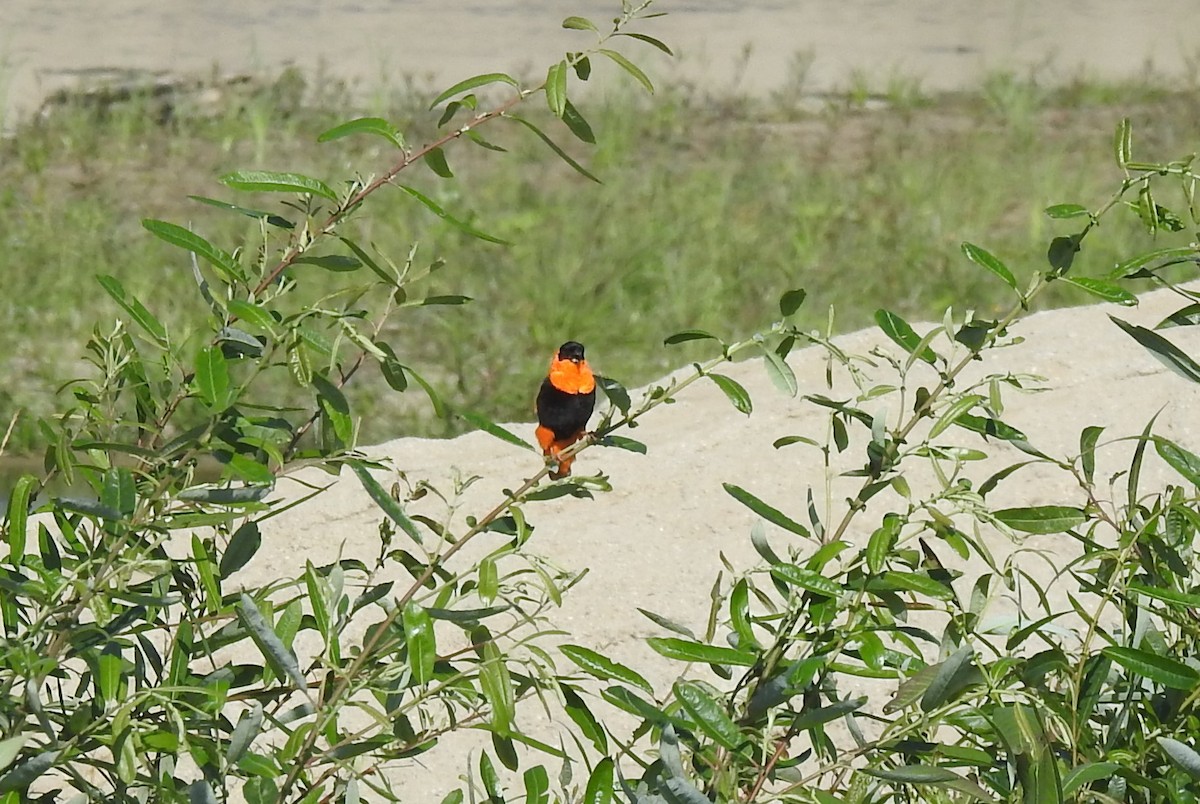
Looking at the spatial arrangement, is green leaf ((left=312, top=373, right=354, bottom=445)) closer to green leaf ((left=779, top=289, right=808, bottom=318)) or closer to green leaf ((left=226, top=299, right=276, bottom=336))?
green leaf ((left=226, top=299, right=276, bottom=336))

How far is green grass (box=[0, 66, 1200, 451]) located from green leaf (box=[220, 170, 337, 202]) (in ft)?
11.9

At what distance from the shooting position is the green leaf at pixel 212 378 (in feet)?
3.88

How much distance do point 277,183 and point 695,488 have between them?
2112mm

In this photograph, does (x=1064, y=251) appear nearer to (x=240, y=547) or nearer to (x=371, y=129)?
(x=371, y=129)

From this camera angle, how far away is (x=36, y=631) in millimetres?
1189

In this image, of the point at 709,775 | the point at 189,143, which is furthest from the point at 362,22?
the point at 709,775

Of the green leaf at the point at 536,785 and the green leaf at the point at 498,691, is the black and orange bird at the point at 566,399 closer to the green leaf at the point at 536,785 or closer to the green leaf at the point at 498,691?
the green leaf at the point at 536,785

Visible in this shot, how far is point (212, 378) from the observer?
1.19m

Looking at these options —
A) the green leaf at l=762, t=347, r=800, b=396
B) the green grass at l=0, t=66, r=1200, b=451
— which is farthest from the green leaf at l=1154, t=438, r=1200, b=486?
the green grass at l=0, t=66, r=1200, b=451

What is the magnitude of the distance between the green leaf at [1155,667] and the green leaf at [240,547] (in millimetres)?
713

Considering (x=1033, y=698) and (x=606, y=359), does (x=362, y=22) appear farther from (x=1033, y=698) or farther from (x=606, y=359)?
(x=1033, y=698)

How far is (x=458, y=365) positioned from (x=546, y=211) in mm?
1531

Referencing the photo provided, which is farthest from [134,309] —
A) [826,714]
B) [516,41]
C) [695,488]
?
[516,41]

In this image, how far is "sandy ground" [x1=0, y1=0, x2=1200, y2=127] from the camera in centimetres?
840
